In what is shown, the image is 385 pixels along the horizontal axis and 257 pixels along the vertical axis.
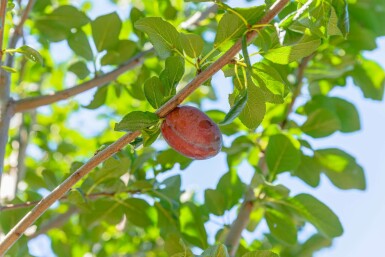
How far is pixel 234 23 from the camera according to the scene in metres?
1.26

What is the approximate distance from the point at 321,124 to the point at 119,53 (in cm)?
63

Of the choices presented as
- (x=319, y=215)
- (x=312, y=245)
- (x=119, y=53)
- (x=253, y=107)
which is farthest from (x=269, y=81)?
(x=312, y=245)

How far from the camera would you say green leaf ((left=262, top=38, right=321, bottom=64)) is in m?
1.30

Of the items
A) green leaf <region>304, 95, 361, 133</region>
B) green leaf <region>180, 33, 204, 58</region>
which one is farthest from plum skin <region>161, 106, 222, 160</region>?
green leaf <region>304, 95, 361, 133</region>

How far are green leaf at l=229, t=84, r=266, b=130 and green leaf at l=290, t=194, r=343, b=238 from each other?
1.55 feet

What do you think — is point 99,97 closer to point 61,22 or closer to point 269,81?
point 61,22

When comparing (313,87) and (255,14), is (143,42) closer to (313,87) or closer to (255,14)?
(313,87)

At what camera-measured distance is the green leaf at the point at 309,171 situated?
197cm

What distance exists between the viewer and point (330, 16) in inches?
46.5

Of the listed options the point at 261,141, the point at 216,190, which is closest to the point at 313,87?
the point at 261,141

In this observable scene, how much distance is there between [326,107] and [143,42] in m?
0.60

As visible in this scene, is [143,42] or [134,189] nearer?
[134,189]

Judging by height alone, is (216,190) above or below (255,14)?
below

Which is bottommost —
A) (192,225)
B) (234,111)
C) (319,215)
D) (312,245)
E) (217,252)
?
(312,245)
